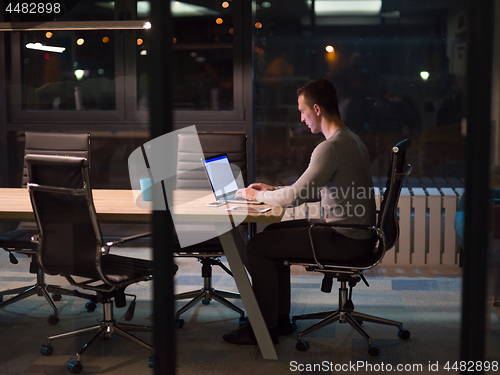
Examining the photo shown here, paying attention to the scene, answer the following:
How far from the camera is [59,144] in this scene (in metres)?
3.85

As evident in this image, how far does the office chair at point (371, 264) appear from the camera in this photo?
2.66m

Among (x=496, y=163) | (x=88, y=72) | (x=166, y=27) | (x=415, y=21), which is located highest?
(x=415, y=21)

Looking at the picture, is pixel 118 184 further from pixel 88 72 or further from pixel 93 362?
pixel 93 362

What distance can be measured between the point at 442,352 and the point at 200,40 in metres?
3.48

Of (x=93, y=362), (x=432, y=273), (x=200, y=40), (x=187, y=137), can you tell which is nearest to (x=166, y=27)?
(x=93, y=362)

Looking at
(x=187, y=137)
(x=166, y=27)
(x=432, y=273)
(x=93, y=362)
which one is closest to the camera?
A: (x=166, y=27)

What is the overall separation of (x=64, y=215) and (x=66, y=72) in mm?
3149

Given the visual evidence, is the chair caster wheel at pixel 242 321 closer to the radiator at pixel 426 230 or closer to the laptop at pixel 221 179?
the laptop at pixel 221 179

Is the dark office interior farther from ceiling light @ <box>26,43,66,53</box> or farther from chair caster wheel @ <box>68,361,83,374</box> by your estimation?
chair caster wheel @ <box>68,361,83,374</box>

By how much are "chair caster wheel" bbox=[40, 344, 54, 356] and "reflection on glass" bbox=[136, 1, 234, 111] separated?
2.68m

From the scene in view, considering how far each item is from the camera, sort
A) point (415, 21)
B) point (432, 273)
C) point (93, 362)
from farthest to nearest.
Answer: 1. point (415, 21)
2. point (432, 273)
3. point (93, 362)

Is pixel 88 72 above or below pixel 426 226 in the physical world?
above

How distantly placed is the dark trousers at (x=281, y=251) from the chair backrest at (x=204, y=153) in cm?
95

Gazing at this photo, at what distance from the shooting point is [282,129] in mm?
5254
